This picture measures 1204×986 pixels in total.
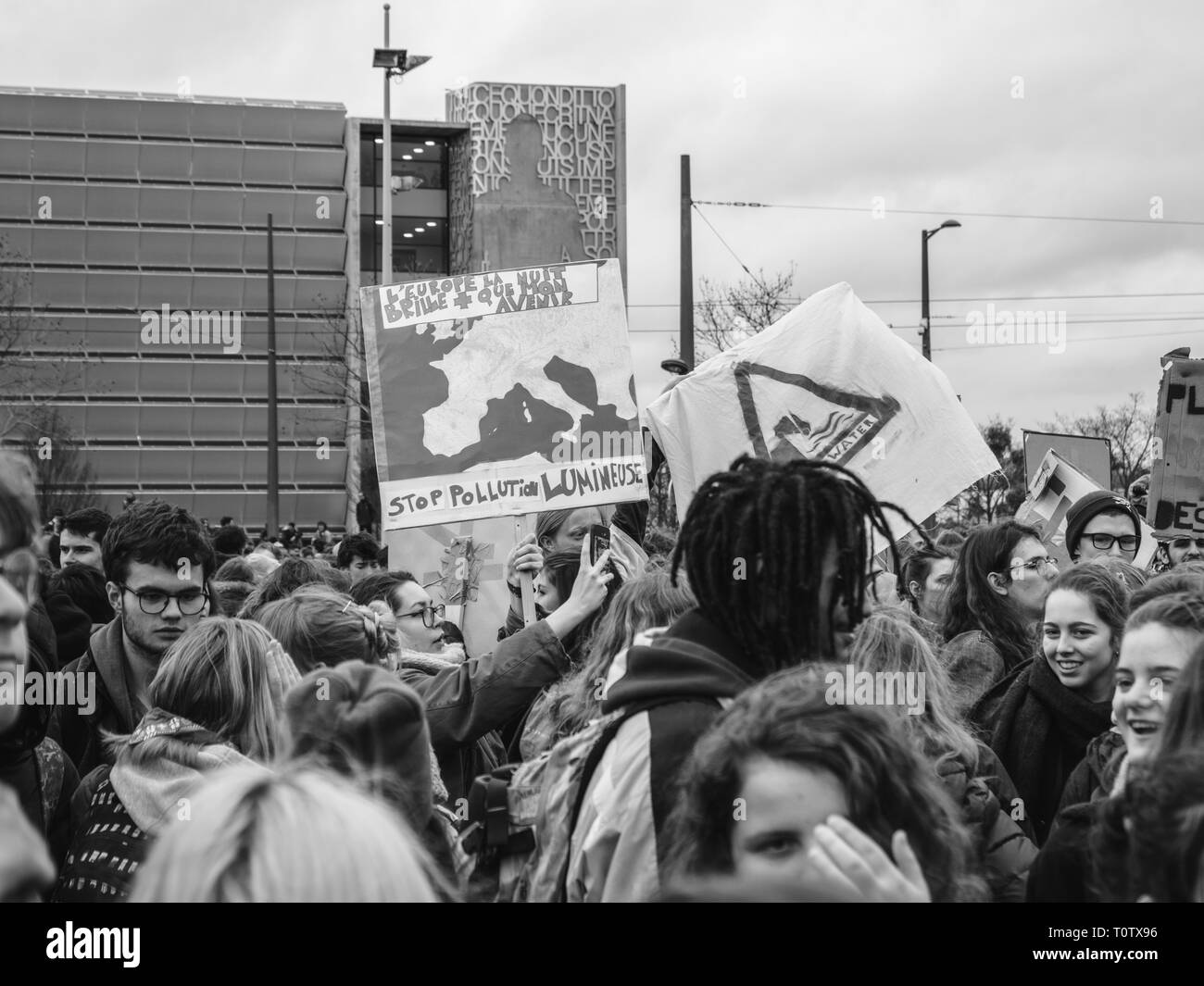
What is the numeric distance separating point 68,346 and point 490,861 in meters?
44.8

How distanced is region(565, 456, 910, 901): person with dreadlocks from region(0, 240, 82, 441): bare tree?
39.8 m

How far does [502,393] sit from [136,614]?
1888mm

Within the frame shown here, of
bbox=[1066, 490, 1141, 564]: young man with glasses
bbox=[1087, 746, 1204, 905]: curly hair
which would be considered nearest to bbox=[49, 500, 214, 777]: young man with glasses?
bbox=[1087, 746, 1204, 905]: curly hair

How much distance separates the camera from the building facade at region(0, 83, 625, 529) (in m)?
44.1

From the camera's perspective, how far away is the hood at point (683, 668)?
2.19 meters

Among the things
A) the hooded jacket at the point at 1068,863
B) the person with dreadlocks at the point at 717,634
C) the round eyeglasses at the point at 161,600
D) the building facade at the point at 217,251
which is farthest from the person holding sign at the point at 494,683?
the building facade at the point at 217,251

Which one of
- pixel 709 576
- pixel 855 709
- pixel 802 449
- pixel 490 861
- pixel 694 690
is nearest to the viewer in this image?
pixel 855 709

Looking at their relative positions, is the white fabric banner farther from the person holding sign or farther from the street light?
the street light

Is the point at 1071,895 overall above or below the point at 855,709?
below

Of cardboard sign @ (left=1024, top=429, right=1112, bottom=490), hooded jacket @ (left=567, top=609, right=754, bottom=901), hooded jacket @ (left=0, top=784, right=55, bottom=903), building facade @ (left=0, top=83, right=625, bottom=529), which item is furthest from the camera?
building facade @ (left=0, top=83, right=625, bottom=529)
